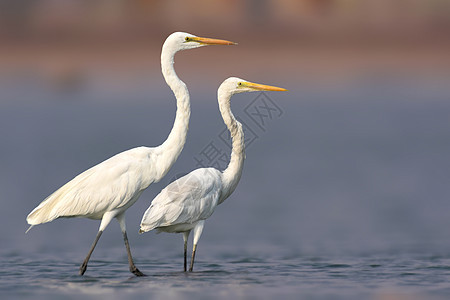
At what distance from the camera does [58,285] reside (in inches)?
473

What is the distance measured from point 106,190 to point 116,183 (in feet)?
0.50

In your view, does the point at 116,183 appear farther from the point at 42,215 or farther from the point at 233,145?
the point at 233,145

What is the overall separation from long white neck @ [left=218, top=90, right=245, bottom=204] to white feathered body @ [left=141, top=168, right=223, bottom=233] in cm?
30

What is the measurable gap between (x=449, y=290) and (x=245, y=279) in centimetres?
247

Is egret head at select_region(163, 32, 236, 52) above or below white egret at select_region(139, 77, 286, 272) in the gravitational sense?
above

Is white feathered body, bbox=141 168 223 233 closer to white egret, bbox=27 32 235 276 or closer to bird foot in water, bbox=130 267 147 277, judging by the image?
white egret, bbox=27 32 235 276

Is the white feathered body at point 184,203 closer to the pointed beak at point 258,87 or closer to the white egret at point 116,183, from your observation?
the white egret at point 116,183

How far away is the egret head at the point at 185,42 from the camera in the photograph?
13.1 meters

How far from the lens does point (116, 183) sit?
12672mm

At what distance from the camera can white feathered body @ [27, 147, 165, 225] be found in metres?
12.7

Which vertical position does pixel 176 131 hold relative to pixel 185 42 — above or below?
below

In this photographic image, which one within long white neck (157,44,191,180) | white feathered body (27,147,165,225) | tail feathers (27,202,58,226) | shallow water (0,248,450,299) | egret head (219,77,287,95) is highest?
egret head (219,77,287,95)

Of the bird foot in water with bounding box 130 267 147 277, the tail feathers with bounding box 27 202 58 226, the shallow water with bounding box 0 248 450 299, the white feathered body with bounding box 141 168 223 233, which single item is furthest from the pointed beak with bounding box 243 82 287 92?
the tail feathers with bounding box 27 202 58 226

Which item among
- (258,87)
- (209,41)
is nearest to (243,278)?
(258,87)
